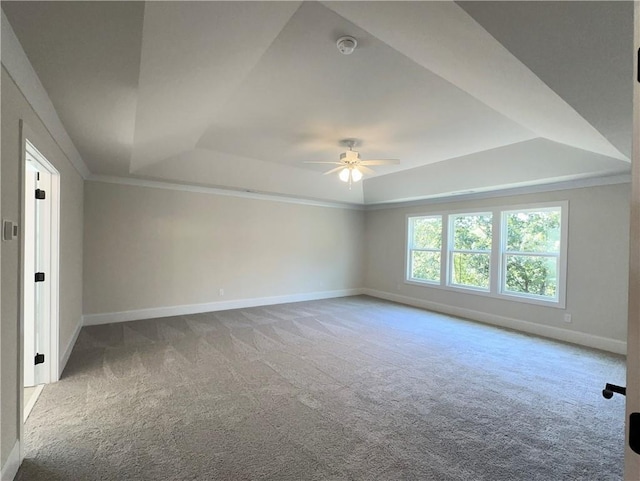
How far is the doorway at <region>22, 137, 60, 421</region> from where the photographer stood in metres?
2.93

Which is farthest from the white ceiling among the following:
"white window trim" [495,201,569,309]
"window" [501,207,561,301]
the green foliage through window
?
the green foliage through window

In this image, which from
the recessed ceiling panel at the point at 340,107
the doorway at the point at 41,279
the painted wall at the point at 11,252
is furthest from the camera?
the doorway at the point at 41,279

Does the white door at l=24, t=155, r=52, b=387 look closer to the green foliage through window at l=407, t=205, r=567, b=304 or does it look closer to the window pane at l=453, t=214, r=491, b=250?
the green foliage through window at l=407, t=205, r=567, b=304

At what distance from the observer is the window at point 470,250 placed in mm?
6008

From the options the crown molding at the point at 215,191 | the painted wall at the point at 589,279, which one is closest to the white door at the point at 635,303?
the painted wall at the point at 589,279

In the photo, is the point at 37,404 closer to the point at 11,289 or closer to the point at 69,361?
the point at 69,361

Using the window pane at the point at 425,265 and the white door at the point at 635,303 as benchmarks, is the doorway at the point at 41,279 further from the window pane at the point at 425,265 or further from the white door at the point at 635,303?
the window pane at the point at 425,265

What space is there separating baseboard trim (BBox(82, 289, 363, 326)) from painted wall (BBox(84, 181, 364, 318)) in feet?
0.26

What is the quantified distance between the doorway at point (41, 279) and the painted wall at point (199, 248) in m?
2.12

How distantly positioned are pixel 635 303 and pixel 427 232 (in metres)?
6.69

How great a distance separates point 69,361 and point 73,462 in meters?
2.00

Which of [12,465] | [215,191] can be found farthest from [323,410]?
[215,191]

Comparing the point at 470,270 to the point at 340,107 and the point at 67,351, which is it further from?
the point at 67,351

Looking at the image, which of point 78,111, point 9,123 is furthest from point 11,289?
point 78,111
